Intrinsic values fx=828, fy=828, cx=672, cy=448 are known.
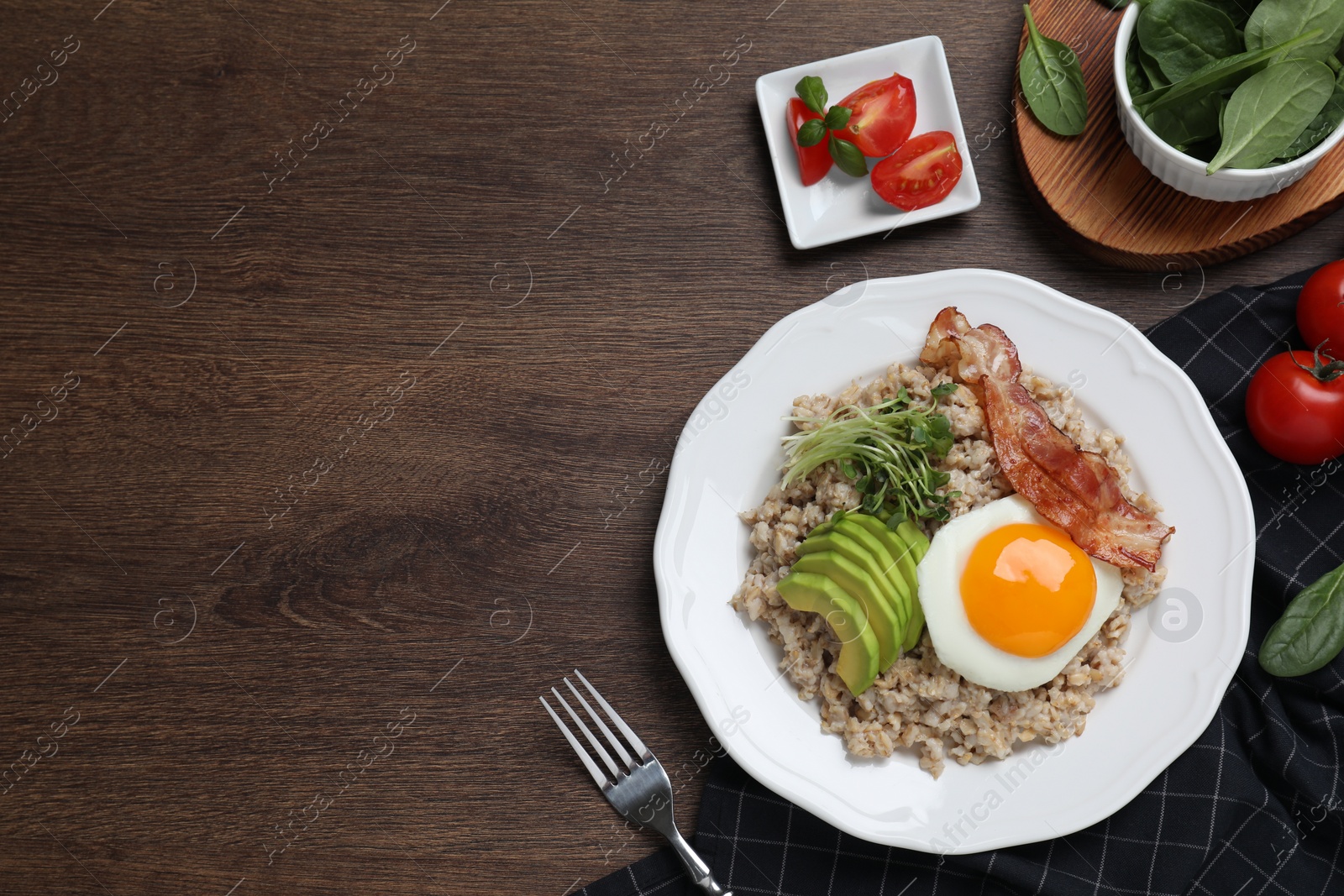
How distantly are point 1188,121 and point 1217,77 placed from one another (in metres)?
0.18

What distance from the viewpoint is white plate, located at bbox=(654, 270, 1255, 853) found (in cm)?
275

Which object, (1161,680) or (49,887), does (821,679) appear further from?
(49,887)

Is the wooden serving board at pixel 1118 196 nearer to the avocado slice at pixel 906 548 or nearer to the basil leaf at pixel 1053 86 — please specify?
the basil leaf at pixel 1053 86

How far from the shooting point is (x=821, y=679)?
112 inches

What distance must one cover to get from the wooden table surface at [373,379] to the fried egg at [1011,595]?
1.02 m

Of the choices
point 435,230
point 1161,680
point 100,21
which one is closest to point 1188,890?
point 1161,680

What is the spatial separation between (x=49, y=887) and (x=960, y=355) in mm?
3927

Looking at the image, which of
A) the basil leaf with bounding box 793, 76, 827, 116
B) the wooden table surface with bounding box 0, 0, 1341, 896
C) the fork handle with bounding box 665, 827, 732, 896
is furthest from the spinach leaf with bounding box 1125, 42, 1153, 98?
the fork handle with bounding box 665, 827, 732, 896

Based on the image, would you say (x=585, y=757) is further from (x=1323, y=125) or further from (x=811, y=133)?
(x=1323, y=125)

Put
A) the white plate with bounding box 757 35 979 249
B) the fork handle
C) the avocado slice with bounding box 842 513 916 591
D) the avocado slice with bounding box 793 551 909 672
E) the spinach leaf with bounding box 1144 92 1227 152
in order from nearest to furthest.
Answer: the avocado slice with bounding box 793 551 909 672 → the avocado slice with bounding box 842 513 916 591 → the spinach leaf with bounding box 1144 92 1227 152 → the fork handle → the white plate with bounding box 757 35 979 249

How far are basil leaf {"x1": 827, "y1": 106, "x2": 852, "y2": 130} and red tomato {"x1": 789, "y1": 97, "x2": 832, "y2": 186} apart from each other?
11 cm

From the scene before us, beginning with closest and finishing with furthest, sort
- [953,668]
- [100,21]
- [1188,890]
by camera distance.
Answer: [953,668]
[1188,890]
[100,21]

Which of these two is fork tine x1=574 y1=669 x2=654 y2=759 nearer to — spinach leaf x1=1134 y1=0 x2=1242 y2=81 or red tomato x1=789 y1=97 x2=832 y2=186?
red tomato x1=789 y1=97 x2=832 y2=186

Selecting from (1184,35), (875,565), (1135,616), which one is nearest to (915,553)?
(875,565)
